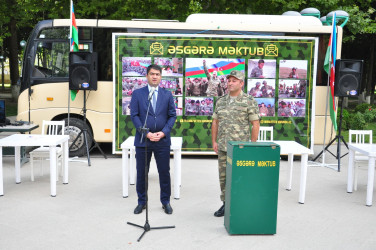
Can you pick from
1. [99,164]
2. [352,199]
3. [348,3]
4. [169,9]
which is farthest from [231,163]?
[348,3]

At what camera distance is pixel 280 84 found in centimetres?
960

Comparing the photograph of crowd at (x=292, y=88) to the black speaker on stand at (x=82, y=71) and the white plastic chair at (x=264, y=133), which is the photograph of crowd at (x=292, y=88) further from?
the black speaker on stand at (x=82, y=71)

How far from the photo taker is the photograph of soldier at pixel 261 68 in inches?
376

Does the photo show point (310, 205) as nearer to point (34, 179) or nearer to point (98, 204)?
point (98, 204)

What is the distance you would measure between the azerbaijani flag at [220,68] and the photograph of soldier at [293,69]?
0.90 m

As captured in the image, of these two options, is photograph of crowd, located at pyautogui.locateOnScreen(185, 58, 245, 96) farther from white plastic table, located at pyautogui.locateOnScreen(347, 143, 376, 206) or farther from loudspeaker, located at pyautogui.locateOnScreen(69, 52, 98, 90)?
white plastic table, located at pyautogui.locateOnScreen(347, 143, 376, 206)

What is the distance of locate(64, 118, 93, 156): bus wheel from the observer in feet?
31.9

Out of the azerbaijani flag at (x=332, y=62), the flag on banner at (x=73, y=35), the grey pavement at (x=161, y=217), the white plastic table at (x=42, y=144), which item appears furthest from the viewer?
the azerbaijani flag at (x=332, y=62)

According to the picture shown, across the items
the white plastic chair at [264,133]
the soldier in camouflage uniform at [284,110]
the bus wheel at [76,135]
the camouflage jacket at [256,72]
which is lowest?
the bus wheel at [76,135]

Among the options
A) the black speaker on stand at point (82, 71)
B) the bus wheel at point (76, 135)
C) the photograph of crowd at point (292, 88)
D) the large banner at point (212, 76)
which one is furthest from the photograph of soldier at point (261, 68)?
the bus wheel at point (76, 135)

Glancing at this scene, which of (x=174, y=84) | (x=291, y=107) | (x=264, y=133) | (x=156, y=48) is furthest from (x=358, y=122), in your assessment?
(x=156, y=48)

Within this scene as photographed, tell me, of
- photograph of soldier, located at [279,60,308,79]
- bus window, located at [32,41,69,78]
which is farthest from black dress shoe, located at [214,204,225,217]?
bus window, located at [32,41,69,78]

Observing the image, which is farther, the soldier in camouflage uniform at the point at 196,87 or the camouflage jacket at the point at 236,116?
the soldier in camouflage uniform at the point at 196,87

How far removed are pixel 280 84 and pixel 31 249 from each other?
678 cm
